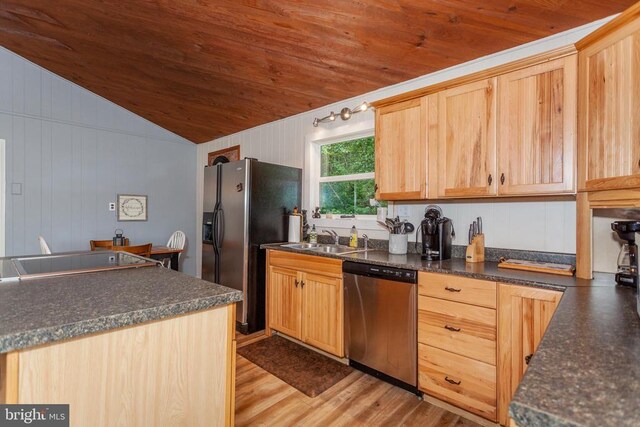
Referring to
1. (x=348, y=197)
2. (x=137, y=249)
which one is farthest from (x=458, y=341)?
(x=137, y=249)

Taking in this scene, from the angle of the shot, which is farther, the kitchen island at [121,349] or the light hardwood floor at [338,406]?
the light hardwood floor at [338,406]

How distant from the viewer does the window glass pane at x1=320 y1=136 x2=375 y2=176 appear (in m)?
3.14

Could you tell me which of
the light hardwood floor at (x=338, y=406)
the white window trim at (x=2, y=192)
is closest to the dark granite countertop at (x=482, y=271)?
the light hardwood floor at (x=338, y=406)

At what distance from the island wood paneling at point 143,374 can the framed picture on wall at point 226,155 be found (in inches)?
142

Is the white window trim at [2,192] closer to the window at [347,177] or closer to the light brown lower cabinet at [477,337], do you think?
the window at [347,177]

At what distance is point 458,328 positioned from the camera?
1.85m

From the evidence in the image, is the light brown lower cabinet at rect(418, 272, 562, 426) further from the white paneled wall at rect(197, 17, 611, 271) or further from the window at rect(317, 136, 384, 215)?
the window at rect(317, 136, 384, 215)

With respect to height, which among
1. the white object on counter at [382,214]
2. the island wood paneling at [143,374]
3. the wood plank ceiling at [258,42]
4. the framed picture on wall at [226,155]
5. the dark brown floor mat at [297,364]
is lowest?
the dark brown floor mat at [297,364]

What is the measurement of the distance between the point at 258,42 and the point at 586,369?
2.73 metres

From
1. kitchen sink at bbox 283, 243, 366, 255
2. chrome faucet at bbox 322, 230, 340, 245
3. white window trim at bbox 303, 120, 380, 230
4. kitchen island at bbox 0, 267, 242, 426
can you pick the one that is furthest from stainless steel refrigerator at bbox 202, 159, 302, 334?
kitchen island at bbox 0, 267, 242, 426

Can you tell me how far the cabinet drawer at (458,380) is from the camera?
173 centimetres

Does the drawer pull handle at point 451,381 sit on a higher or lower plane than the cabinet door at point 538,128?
lower

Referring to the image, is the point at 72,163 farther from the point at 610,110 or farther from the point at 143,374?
the point at 610,110

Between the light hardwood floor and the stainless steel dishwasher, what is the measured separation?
0.12 meters
